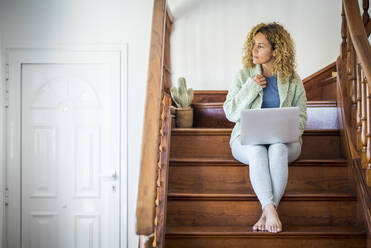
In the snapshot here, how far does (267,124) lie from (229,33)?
1.91 m

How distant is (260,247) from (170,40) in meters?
2.30

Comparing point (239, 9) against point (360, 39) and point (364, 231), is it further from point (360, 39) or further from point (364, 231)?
point (364, 231)

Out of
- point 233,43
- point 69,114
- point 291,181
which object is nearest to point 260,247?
point 291,181

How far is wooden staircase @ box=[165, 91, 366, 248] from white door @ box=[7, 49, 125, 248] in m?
0.93

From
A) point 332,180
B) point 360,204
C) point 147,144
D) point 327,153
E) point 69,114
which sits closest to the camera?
point 147,144

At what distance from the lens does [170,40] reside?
3.57m

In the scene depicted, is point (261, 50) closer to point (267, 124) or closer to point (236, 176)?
point (267, 124)

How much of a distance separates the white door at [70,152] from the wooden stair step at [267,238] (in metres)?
1.29

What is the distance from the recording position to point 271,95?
81.5 inches

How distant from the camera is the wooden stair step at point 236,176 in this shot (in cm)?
209

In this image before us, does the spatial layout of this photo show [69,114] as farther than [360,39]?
Yes

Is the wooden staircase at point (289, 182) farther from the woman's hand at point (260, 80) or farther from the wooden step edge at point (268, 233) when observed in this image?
the woman's hand at point (260, 80)

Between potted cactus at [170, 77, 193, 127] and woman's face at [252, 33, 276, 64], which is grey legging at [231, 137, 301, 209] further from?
potted cactus at [170, 77, 193, 127]

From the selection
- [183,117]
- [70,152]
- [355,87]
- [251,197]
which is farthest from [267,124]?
[70,152]
